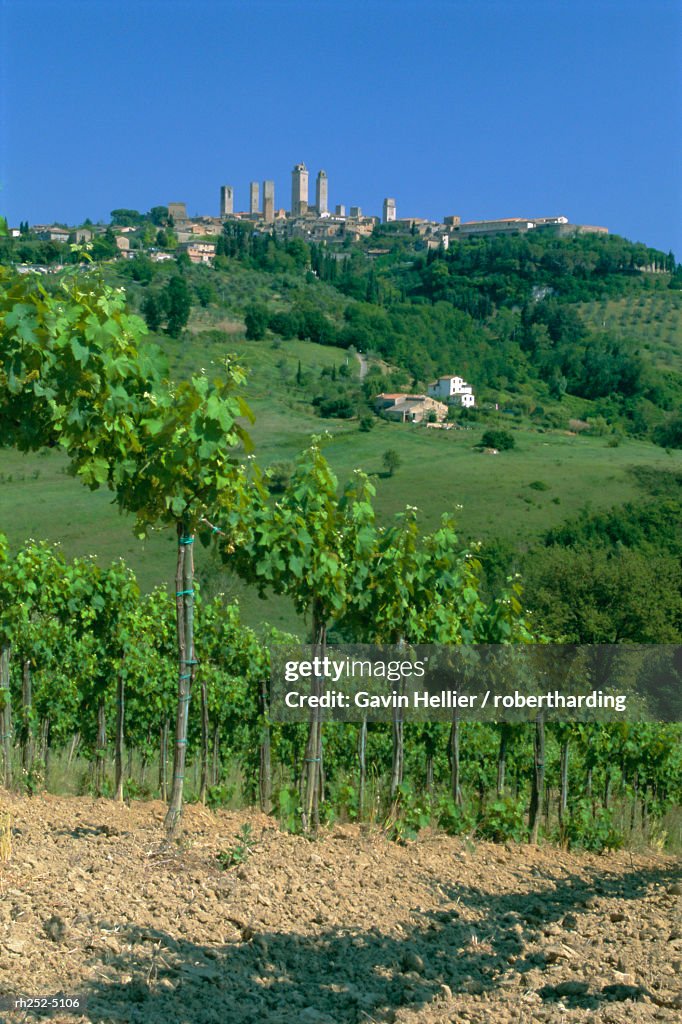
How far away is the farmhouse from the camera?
58.6 m

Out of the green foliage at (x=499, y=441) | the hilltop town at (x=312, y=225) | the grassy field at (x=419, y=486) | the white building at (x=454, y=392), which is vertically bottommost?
the grassy field at (x=419, y=486)

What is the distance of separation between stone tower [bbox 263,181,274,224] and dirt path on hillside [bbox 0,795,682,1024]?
151 m

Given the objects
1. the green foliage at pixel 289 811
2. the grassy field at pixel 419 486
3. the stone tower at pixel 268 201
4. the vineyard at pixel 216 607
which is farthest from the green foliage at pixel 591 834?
the stone tower at pixel 268 201

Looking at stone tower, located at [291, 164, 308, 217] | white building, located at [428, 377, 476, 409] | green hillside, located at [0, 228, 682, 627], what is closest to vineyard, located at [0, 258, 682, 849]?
green hillside, located at [0, 228, 682, 627]

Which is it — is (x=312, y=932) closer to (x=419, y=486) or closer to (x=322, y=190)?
(x=419, y=486)

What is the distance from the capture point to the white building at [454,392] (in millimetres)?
65750

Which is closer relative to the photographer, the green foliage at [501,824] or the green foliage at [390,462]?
the green foliage at [501,824]

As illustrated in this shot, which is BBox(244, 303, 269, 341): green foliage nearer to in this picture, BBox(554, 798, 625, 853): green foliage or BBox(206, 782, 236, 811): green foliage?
BBox(206, 782, 236, 811): green foliage

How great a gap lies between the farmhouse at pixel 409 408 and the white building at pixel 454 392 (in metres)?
2.94

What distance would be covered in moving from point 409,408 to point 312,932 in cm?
5655

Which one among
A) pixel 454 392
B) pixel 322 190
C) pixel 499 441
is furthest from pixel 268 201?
pixel 499 441

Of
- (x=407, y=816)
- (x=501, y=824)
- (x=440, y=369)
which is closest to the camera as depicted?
(x=407, y=816)

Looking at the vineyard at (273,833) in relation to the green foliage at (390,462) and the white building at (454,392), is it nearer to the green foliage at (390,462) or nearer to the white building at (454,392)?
the green foliage at (390,462)

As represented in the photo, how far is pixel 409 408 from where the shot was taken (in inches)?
2349
